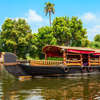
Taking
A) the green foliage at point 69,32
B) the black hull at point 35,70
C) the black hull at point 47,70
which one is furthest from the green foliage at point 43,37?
the black hull at point 35,70

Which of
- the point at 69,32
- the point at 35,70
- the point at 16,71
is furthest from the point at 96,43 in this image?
the point at 16,71

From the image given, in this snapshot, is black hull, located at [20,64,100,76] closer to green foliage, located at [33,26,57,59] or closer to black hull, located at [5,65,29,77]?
black hull, located at [5,65,29,77]

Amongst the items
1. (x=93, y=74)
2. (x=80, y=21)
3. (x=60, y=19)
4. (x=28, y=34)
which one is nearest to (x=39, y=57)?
(x=28, y=34)

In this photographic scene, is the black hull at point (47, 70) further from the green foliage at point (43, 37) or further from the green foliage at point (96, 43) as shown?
the green foliage at point (96, 43)

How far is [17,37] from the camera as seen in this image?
37.3 m

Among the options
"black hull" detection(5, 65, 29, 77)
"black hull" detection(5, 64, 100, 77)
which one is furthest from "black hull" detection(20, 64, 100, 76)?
"black hull" detection(5, 65, 29, 77)

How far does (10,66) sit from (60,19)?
30.1 metres

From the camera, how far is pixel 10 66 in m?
12.0

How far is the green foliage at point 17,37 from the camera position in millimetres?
36397

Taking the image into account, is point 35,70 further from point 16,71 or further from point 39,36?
point 39,36

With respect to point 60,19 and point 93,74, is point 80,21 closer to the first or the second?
point 60,19

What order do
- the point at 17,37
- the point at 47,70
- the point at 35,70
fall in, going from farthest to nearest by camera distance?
the point at 17,37 → the point at 47,70 → the point at 35,70

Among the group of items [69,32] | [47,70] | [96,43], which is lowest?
[47,70]

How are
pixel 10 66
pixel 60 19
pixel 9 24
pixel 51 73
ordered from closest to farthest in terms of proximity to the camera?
pixel 10 66
pixel 51 73
pixel 9 24
pixel 60 19
